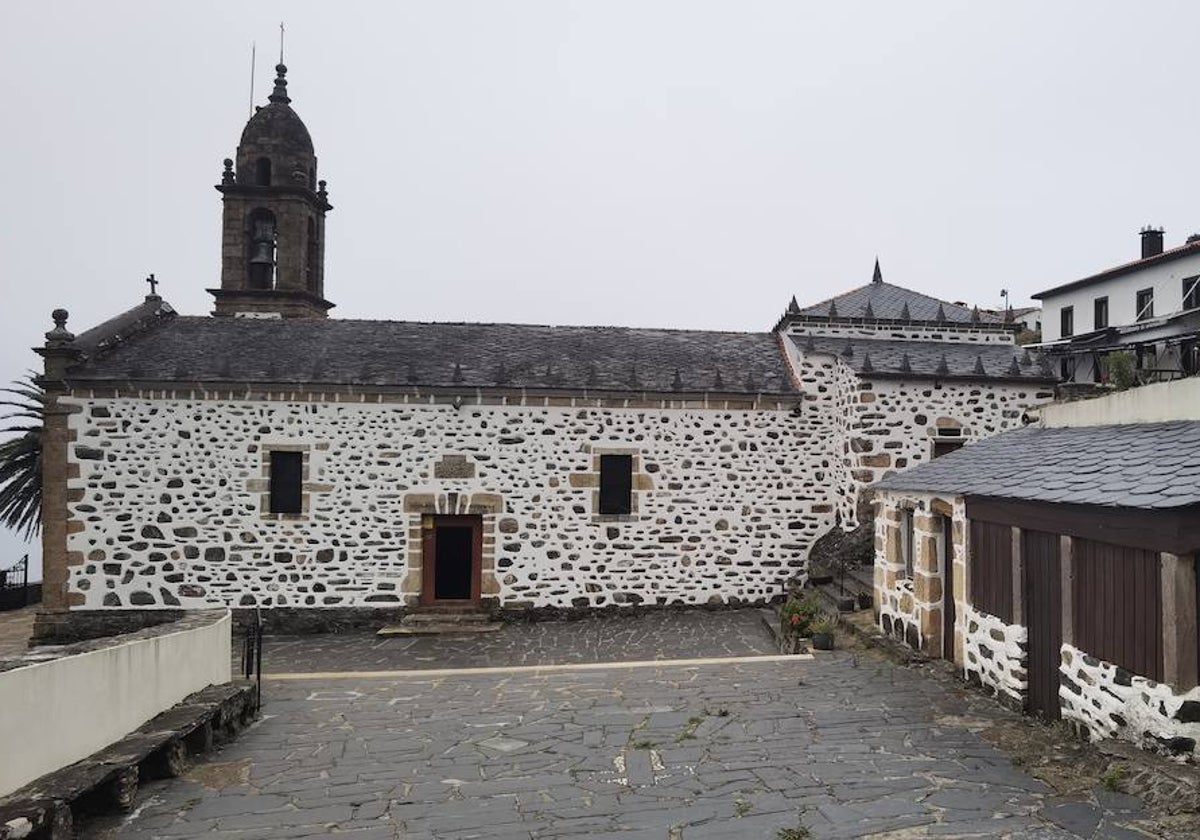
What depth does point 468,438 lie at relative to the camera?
1350 cm

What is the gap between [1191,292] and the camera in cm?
2456

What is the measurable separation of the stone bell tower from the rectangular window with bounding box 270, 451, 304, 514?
6.31 m

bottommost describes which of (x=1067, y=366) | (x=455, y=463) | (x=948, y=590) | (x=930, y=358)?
(x=948, y=590)

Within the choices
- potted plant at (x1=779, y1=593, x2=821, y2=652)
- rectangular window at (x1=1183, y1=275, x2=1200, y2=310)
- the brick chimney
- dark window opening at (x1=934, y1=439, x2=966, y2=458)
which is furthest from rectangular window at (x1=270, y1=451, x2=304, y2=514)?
the brick chimney

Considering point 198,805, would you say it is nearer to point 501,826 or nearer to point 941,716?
point 501,826

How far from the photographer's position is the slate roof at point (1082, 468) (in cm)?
495

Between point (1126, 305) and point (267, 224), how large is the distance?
99.0 feet

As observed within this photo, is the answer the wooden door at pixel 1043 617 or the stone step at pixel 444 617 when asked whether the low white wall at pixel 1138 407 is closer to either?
the wooden door at pixel 1043 617

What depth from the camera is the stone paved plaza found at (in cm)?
448

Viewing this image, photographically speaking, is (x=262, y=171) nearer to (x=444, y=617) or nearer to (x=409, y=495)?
(x=409, y=495)

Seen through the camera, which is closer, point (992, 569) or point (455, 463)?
point (992, 569)

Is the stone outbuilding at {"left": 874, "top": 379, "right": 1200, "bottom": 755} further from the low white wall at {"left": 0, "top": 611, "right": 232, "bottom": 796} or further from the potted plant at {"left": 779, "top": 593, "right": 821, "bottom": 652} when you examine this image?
the low white wall at {"left": 0, "top": 611, "right": 232, "bottom": 796}

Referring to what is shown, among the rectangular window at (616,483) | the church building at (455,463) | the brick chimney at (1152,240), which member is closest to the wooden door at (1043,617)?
the church building at (455,463)

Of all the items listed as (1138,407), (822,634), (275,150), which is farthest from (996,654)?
(275,150)
